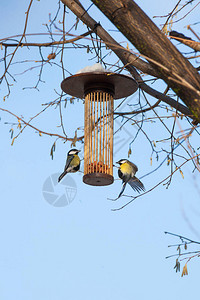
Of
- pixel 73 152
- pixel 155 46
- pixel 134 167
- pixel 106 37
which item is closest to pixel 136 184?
pixel 134 167

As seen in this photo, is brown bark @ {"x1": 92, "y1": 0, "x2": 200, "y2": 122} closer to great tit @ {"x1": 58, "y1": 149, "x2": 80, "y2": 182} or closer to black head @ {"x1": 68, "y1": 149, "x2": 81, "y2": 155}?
great tit @ {"x1": 58, "y1": 149, "x2": 80, "y2": 182}

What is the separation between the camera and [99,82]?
14.5 ft

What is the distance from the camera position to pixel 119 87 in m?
4.50

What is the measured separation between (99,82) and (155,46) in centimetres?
190

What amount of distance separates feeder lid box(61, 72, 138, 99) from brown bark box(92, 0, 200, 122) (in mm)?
1426

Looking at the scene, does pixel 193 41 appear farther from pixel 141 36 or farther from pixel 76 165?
pixel 76 165

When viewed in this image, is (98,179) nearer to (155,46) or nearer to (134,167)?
(134,167)

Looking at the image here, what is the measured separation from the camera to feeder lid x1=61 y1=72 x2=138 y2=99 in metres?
4.26

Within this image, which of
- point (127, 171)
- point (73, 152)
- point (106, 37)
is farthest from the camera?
point (73, 152)

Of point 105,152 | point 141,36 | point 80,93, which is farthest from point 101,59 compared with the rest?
point 141,36

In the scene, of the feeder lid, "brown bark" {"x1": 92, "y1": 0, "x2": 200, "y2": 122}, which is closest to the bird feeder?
the feeder lid

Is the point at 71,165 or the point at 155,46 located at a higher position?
the point at 71,165

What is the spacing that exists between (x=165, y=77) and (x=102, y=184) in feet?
6.75

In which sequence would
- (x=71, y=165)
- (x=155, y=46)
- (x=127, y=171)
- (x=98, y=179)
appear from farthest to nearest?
(x=71, y=165)
(x=127, y=171)
(x=98, y=179)
(x=155, y=46)
